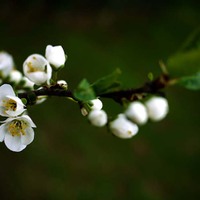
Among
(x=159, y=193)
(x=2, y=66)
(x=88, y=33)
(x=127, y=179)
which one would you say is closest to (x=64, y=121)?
(x=127, y=179)

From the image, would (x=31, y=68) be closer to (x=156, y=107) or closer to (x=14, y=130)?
(x=14, y=130)

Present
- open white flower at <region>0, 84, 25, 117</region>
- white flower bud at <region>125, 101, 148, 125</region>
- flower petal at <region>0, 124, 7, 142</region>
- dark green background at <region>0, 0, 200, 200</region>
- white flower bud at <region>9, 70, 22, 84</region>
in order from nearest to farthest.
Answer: white flower bud at <region>125, 101, 148, 125</region> < open white flower at <region>0, 84, 25, 117</region> < flower petal at <region>0, 124, 7, 142</region> < white flower bud at <region>9, 70, 22, 84</region> < dark green background at <region>0, 0, 200, 200</region>

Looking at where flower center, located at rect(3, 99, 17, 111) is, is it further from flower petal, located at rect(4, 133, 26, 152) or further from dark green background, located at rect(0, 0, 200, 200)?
dark green background, located at rect(0, 0, 200, 200)

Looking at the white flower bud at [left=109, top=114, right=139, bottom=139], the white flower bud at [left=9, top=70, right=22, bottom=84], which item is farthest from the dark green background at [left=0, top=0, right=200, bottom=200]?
the white flower bud at [left=109, top=114, right=139, bottom=139]

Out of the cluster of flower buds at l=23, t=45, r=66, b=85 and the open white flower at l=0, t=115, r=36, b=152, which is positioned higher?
the cluster of flower buds at l=23, t=45, r=66, b=85

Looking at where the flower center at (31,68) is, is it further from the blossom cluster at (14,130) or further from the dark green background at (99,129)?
the dark green background at (99,129)

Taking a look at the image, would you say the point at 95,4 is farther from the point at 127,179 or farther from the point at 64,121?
the point at 127,179

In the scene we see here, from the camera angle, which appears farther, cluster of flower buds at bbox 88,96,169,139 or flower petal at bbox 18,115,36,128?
flower petal at bbox 18,115,36,128
